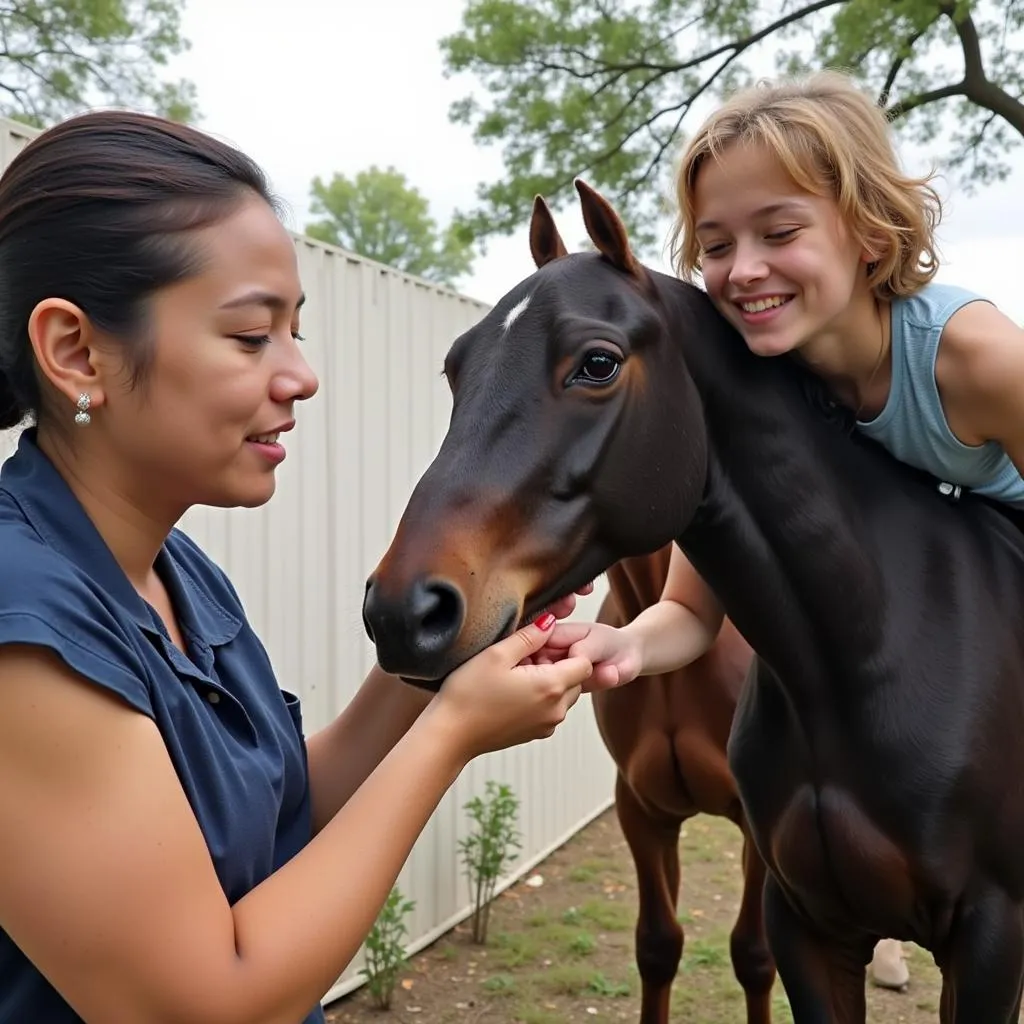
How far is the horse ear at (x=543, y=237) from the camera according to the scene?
6.11 feet

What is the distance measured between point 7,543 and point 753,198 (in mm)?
1276

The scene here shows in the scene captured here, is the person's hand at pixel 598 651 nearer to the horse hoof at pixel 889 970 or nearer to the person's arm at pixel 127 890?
the person's arm at pixel 127 890

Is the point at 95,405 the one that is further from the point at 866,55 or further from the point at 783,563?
the point at 866,55

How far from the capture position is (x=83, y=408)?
1.26m

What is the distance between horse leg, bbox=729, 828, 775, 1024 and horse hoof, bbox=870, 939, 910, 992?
3.63 feet

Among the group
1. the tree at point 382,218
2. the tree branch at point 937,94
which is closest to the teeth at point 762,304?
the tree branch at point 937,94

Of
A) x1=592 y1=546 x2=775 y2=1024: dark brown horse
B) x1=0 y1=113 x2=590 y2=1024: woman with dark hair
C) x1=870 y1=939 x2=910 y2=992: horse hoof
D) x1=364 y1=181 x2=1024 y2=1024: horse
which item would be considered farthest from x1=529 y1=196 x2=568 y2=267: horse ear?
x1=870 y1=939 x2=910 y2=992: horse hoof

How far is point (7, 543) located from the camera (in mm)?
1152

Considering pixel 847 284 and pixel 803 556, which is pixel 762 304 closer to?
pixel 847 284

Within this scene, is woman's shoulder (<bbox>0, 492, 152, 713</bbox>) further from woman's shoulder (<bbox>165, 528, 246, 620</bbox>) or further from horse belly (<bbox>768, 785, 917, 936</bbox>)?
horse belly (<bbox>768, 785, 917, 936</bbox>)

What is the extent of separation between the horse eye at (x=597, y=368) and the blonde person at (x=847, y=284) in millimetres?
316

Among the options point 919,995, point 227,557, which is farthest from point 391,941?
point 919,995

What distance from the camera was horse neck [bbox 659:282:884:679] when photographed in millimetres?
1806

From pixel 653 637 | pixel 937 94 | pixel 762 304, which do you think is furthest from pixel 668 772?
pixel 937 94
